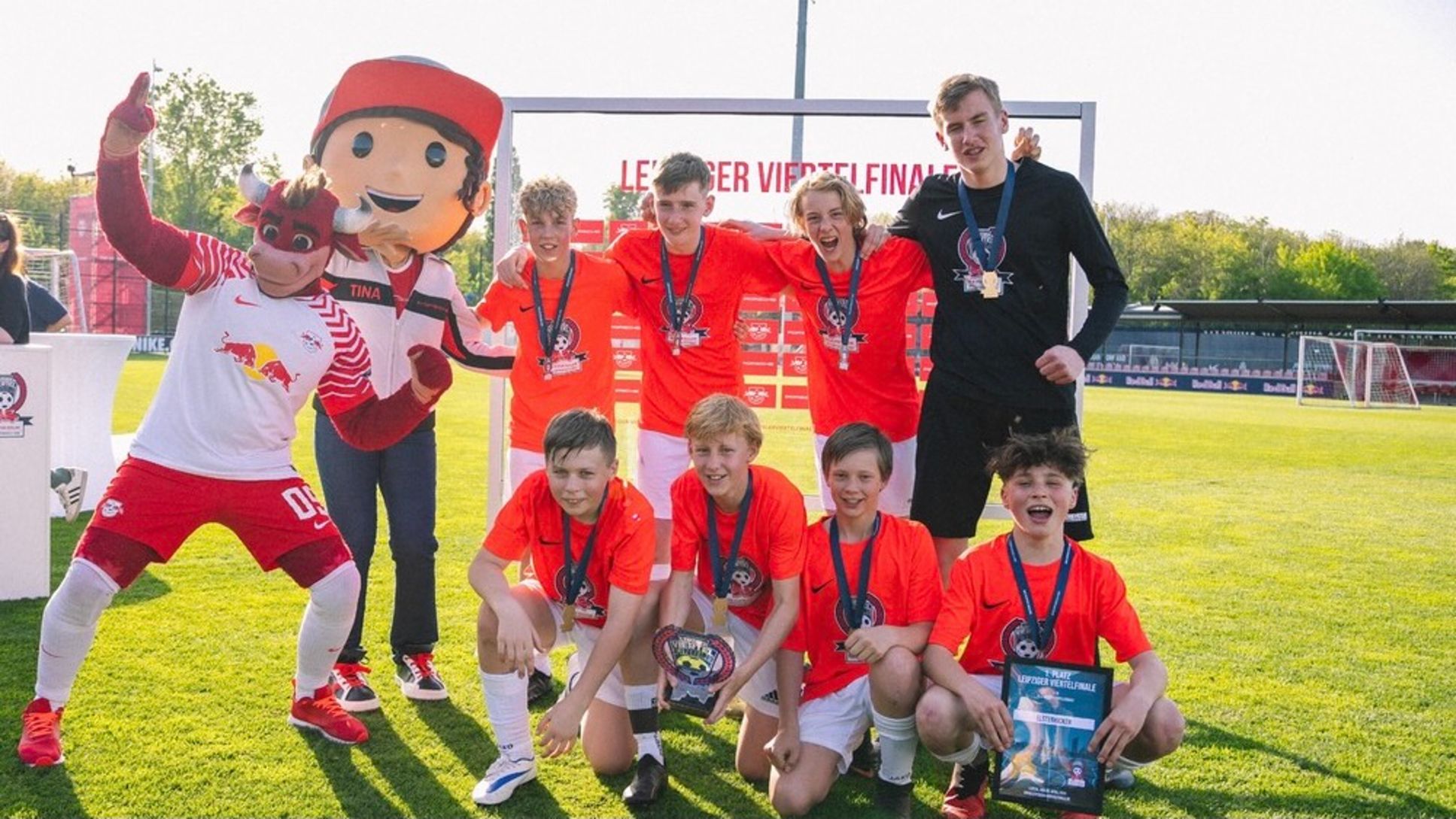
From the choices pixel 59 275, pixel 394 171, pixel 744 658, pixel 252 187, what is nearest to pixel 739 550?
pixel 744 658

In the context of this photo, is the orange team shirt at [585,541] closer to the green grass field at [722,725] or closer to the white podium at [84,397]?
the green grass field at [722,725]

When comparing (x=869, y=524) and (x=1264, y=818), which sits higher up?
(x=869, y=524)

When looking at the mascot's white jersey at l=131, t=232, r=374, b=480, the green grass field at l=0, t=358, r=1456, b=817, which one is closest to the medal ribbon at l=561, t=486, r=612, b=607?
the green grass field at l=0, t=358, r=1456, b=817

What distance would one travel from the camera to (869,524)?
369cm

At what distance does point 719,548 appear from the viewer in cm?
377

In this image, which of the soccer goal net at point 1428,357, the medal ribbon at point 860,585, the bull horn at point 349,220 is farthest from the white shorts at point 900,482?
the soccer goal net at point 1428,357

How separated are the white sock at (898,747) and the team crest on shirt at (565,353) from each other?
197cm

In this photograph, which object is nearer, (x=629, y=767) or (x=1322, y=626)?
(x=629, y=767)

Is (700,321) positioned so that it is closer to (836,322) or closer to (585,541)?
(836,322)

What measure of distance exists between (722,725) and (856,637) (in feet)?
4.13

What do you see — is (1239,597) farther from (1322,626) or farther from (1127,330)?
(1127,330)

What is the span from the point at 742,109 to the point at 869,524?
2.41 m

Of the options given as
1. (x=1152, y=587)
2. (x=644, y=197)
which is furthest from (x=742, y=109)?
(x=1152, y=587)

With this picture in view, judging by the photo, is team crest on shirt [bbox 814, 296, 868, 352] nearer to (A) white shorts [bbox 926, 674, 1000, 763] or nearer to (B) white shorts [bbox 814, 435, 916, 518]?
(B) white shorts [bbox 814, 435, 916, 518]
